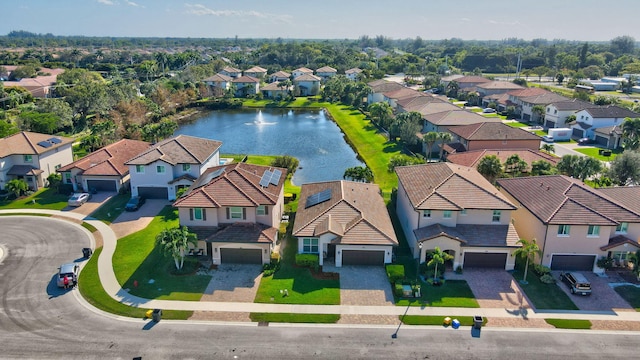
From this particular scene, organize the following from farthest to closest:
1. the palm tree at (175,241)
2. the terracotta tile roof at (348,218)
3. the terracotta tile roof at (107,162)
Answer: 1. the terracotta tile roof at (107,162)
2. the terracotta tile roof at (348,218)
3. the palm tree at (175,241)

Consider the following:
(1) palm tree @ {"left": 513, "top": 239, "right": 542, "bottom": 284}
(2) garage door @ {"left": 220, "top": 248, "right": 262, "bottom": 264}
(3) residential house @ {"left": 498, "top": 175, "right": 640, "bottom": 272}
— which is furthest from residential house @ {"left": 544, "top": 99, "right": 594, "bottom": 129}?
(2) garage door @ {"left": 220, "top": 248, "right": 262, "bottom": 264}

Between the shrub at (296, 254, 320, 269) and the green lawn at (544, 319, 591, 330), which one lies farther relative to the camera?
the shrub at (296, 254, 320, 269)

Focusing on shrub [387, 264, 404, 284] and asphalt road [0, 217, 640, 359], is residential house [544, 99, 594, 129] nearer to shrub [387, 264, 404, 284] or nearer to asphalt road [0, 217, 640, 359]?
asphalt road [0, 217, 640, 359]

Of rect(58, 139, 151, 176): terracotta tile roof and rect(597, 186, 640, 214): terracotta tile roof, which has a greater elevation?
rect(597, 186, 640, 214): terracotta tile roof

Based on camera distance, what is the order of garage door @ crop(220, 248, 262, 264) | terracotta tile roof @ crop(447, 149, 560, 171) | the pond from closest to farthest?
garage door @ crop(220, 248, 262, 264) → terracotta tile roof @ crop(447, 149, 560, 171) → the pond

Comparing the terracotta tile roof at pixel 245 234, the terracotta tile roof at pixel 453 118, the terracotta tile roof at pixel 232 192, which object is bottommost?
the terracotta tile roof at pixel 245 234

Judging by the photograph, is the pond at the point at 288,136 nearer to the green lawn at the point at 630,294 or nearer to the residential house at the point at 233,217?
the residential house at the point at 233,217

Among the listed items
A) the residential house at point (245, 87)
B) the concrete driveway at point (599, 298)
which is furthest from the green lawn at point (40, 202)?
the residential house at point (245, 87)
